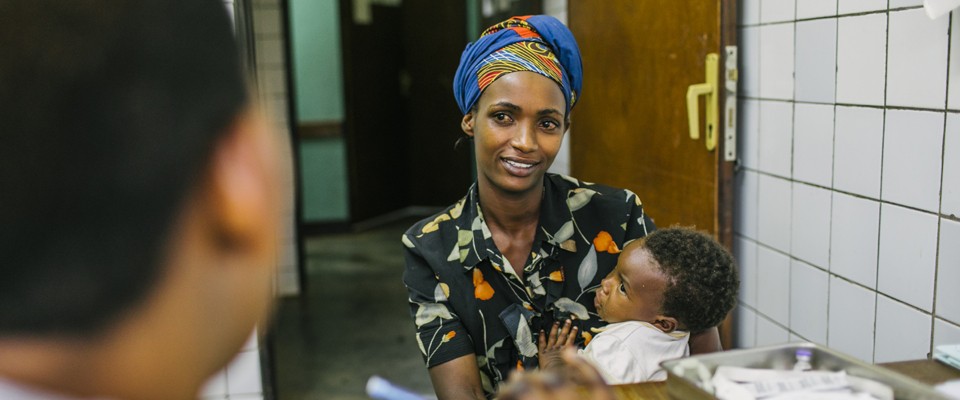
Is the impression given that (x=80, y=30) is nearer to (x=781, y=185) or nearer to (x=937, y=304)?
(x=937, y=304)

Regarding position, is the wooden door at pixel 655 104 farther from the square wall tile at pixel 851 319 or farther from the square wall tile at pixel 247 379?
the square wall tile at pixel 247 379

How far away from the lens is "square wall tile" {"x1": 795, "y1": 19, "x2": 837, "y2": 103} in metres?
2.08

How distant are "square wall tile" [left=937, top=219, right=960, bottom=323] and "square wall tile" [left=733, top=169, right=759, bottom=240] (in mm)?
850

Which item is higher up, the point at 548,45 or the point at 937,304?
the point at 548,45

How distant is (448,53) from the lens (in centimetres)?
704

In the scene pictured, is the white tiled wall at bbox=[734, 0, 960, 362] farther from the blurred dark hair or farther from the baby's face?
the blurred dark hair

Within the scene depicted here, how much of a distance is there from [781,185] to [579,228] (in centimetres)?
104

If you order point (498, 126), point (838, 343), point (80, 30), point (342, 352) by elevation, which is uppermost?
point (80, 30)

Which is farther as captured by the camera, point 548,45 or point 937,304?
point 937,304

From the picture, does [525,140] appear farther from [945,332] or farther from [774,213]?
[774,213]

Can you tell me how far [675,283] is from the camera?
146 cm

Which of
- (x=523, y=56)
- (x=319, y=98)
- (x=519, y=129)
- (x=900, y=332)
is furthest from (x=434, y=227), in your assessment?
(x=319, y=98)

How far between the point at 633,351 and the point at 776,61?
1.35 metres

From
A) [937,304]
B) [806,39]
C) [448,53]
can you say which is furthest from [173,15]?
[448,53]
